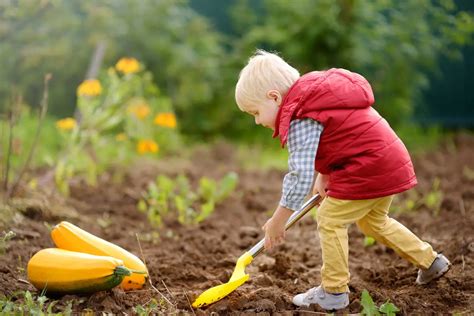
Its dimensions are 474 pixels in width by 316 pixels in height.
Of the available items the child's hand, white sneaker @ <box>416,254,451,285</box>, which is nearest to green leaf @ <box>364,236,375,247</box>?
white sneaker @ <box>416,254,451,285</box>

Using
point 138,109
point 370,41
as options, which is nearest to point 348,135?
point 138,109

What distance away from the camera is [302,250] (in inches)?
144

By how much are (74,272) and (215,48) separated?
15.7ft

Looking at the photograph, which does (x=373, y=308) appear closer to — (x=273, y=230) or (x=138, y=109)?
(x=273, y=230)

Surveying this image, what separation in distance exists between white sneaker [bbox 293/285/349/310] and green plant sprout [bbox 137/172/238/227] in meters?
1.36

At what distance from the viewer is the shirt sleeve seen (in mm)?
2578

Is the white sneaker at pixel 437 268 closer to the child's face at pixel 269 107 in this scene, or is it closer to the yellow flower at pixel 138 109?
the child's face at pixel 269 107

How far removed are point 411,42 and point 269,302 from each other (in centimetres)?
483

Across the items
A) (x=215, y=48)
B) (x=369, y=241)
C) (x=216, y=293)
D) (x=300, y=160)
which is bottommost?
(x=215, y=48)

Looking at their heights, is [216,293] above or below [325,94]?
below

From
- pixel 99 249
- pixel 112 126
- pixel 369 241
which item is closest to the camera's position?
pixel 99 249

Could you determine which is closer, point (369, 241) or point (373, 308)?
point (373, 308)

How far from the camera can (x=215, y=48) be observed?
7250 mm

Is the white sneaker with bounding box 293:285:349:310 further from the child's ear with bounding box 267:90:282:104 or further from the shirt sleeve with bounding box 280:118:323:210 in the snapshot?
the child's ear with bounding box 267:90:282:104
